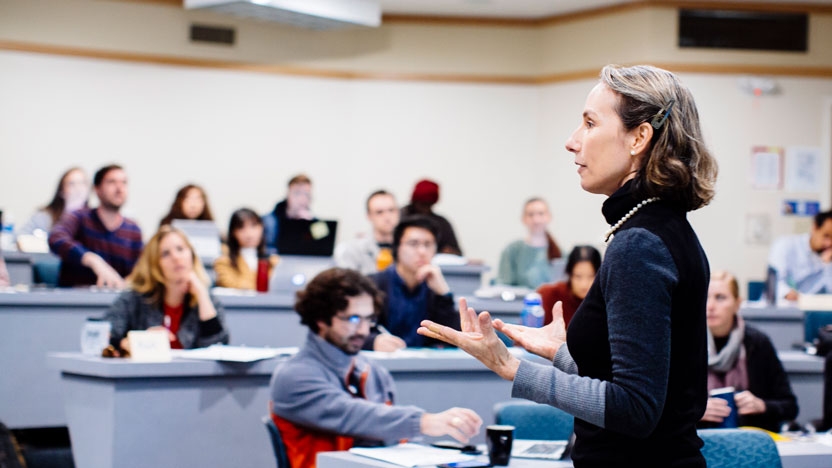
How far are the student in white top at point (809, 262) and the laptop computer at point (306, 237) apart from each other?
281 cm

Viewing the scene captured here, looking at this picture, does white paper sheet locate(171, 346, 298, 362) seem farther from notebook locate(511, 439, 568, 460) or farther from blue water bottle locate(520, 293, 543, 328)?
blue water bottle locate(520, 293, 543, 328)

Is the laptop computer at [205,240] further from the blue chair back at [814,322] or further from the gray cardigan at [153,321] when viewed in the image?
the blue chair back at [814,322]

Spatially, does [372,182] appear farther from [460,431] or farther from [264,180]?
[460,431]

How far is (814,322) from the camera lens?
4.81 meters

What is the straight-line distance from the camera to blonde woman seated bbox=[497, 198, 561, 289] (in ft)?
23.4

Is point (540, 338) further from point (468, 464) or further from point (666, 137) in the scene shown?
point (468, 464)

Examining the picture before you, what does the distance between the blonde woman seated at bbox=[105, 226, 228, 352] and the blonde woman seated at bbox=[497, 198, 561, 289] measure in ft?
10.7

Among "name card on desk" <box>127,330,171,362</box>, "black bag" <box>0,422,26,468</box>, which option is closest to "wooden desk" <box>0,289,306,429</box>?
"name card on desk" <box>127,330,171,362</box>

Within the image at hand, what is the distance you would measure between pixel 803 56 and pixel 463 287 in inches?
151

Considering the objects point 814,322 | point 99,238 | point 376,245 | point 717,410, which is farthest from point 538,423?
point 99,238

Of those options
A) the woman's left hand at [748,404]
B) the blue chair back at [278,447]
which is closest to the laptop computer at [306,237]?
the woman's left hand at [748,404]

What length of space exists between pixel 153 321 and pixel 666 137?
297 cm

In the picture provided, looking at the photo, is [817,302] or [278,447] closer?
[278,447]

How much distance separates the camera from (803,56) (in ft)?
27.3
